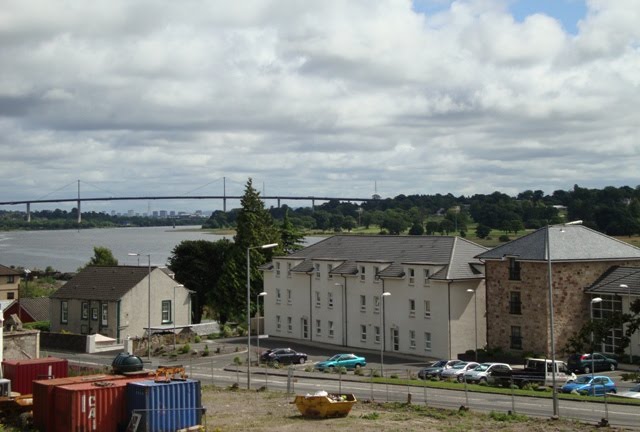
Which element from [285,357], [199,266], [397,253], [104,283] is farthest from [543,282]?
[199,266]

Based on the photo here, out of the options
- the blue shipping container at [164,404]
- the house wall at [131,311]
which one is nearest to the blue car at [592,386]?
the blue shipping container at [164,404]

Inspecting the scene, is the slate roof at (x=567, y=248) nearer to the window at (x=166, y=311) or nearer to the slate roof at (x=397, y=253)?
the slate roof at (x=397, y=253)

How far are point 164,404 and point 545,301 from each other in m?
37.0

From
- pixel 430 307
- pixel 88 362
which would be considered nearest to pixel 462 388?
Result: pixel 430 307

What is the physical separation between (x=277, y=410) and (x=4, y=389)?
1229 centimetres

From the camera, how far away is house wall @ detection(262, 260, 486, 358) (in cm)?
6656

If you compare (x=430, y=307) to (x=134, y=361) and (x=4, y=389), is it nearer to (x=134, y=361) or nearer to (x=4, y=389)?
(x=134, y=361)

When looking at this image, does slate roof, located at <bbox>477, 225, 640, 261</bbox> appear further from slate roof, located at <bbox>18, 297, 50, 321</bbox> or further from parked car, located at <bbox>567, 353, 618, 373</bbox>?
slate roof, located at <bbox>18, 297, 50, 321</bbox>

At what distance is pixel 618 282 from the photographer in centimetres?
6369

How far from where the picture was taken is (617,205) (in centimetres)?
14275

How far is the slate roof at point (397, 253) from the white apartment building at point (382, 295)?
0.08m

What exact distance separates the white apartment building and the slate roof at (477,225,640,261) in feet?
10.5

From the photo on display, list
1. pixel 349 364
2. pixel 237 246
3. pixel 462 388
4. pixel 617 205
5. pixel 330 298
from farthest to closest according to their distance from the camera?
pixel 617 205
pixel 237 246
pixel 330 298
pixel 349 364
pixel 462 388

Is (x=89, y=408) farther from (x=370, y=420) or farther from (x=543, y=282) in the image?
(x=543, y=282)
